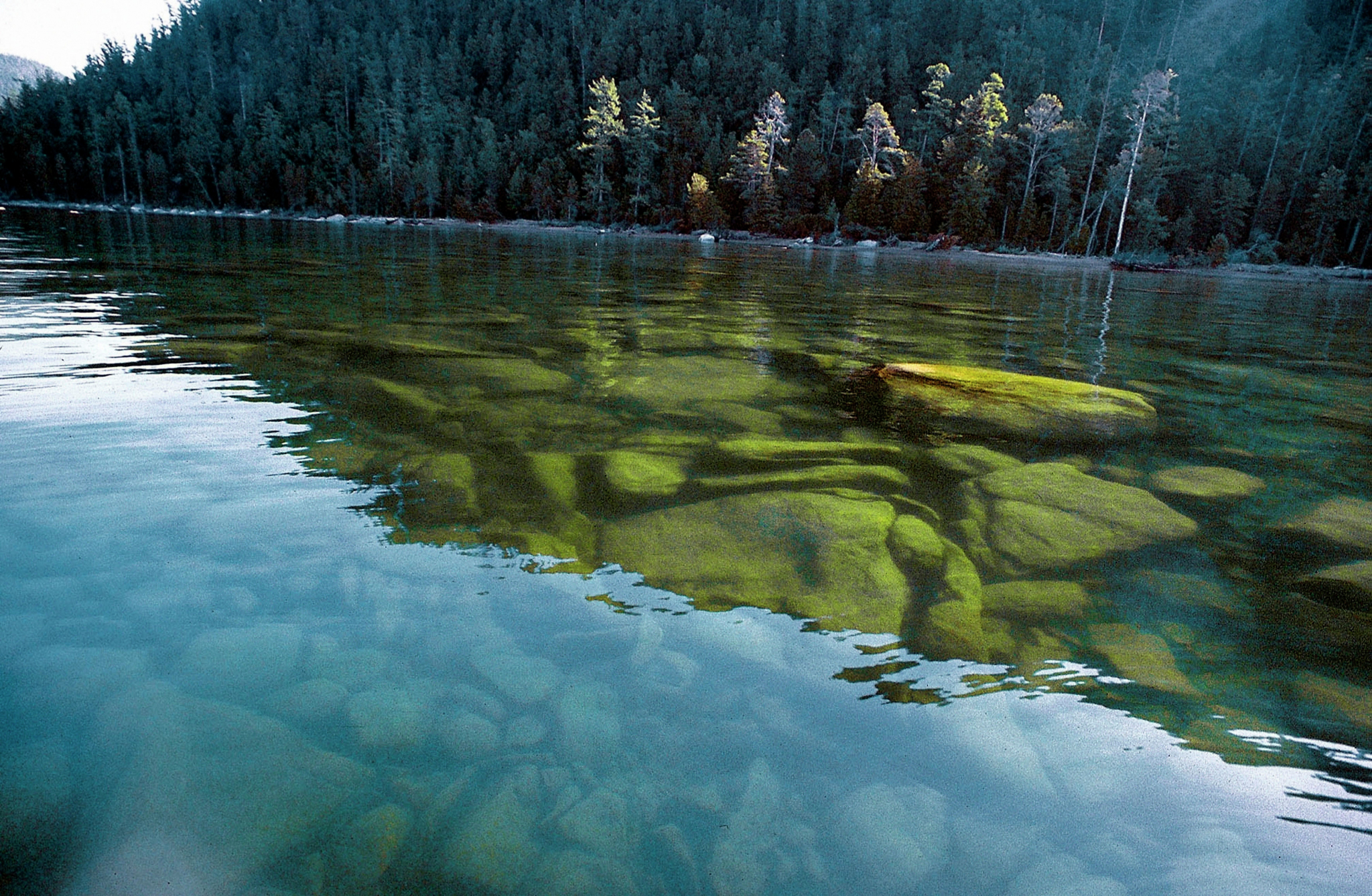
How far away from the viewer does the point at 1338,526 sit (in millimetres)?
4723

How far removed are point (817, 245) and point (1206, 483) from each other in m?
63.6

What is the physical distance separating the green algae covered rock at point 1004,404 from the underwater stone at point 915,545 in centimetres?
222

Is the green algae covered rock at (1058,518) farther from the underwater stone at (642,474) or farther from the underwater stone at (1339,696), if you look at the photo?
the underwater stone at (642,474)

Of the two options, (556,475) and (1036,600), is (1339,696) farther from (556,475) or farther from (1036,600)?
(556,475)

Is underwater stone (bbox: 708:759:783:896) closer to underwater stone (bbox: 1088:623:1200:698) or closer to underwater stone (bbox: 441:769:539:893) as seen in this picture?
underwater stone (bbox: 441:769:539:893)

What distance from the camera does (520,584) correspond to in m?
3.55

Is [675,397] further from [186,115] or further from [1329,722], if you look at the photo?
[186,115]

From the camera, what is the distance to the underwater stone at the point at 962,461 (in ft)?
17.6

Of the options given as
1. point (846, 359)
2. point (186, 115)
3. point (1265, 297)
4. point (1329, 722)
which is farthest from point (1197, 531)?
point (186, 115)

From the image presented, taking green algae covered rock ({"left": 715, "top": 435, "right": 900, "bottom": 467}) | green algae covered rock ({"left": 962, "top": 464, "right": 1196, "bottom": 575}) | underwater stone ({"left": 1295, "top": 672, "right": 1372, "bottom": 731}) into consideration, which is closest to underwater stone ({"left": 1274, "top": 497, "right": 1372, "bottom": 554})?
green algae covered rock ({"left": 962, "top": 464, "right": 1196, "bottom": 575})

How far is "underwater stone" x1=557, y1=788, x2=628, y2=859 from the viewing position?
212cm

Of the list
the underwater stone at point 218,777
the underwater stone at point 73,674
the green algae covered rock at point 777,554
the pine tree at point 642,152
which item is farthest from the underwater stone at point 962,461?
the pine tree at point 642,152

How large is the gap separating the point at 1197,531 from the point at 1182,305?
71.7 ft

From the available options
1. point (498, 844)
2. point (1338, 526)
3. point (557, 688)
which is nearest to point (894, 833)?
point (498, 844)
